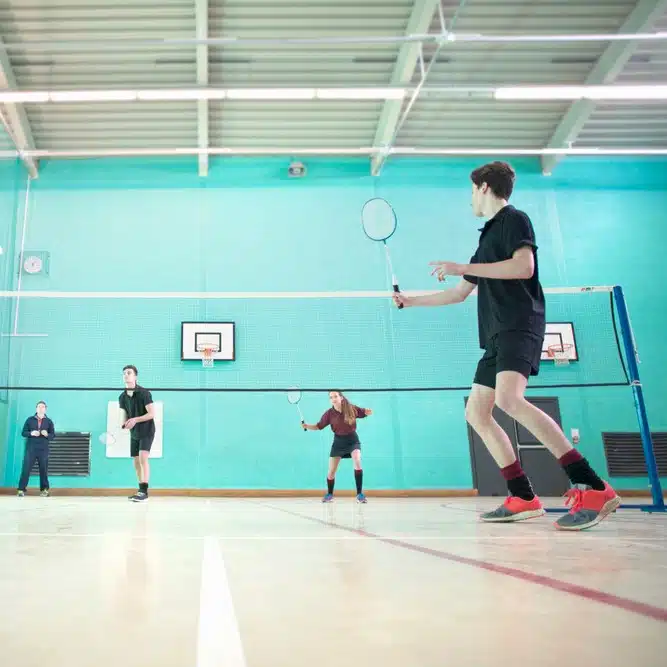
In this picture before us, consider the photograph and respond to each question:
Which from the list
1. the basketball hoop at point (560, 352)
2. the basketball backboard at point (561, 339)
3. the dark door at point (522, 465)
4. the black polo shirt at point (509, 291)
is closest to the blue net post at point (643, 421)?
the black polo shirt at point (509, 291)

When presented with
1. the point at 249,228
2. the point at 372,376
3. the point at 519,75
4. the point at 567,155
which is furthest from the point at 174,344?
the point at 567,155

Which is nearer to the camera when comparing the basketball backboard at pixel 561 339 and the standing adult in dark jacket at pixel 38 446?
the standing adult in dark jacket at pixel 38 446

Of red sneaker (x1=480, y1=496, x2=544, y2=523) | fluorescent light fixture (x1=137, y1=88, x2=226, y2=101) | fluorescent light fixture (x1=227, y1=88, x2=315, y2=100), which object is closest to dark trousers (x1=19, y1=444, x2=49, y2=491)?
fluorescent light fixture (x1=137, y1=88, x2=226, y2=101)

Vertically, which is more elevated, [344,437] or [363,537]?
[344,437]

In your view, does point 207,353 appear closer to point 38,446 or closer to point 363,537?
point 38,446

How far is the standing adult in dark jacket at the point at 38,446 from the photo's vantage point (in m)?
9.28

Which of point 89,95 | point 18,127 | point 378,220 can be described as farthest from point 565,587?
point 18,127

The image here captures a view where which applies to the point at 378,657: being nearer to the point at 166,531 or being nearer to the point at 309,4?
the point at 166,531

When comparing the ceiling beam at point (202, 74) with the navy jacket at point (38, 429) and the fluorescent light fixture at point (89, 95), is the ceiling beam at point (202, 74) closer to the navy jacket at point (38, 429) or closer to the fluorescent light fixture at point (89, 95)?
the fluorescent light fixture at point (89, 95)

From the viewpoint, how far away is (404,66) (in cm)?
975

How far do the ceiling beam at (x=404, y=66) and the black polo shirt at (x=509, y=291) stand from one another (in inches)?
278

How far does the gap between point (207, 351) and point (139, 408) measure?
3.56 meters

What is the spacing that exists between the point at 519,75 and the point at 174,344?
318 inches

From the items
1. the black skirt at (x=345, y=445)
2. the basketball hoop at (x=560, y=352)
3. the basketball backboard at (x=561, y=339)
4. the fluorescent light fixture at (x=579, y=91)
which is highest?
the fluorescent light fixture at (x=579, y=91)
